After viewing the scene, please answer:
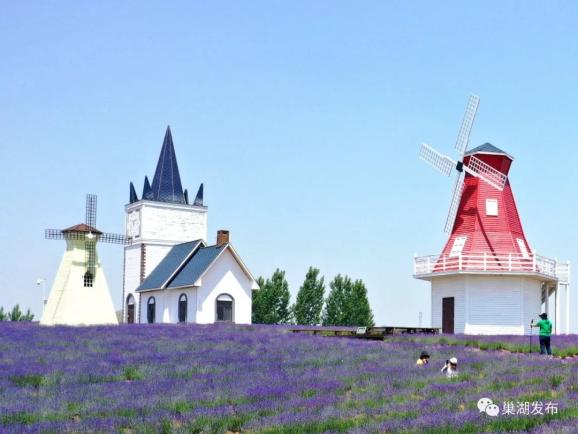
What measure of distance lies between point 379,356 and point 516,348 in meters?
7.95

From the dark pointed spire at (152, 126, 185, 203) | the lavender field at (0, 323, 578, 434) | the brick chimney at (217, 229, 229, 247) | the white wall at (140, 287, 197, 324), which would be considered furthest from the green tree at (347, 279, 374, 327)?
the lavender field at (0, 323, 578, 434)

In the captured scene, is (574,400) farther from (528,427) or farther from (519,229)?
(519,229)

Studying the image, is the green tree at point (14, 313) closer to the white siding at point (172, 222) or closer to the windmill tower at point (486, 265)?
the white siding at point (172, 222)

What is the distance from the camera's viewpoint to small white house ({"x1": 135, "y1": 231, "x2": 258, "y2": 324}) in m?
50.3

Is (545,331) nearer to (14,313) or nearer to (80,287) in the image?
(80,287)

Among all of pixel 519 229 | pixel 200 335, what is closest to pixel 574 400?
pixel 200 335

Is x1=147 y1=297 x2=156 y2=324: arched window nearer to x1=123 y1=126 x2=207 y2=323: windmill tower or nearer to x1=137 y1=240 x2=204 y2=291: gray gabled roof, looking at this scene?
x1=137 y1=240 x2=204 y2=291: gray gabled roof

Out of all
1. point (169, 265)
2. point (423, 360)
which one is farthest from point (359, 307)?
point (423, 360)

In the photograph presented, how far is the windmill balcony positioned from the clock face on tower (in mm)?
28136

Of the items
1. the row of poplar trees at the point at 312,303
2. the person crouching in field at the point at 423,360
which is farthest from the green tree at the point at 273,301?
the person crouching in field at the point at 423,360

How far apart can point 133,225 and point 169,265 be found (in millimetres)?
9008

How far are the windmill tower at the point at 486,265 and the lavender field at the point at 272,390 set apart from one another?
13.9 meters

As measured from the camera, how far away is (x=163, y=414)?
47.2 feet

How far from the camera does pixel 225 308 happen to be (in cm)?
5125
